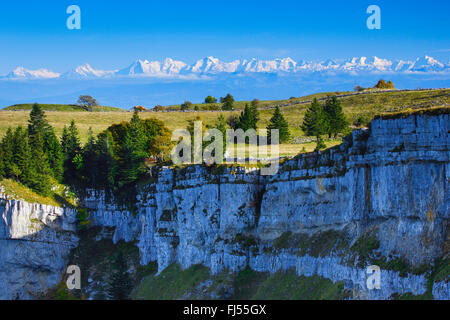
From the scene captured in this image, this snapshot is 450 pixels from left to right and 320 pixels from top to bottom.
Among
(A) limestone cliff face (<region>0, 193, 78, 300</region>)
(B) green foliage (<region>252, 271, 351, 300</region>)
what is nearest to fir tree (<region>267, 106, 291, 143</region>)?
(A) limestone cliff face (<region>0, 193, 78, 300</region>)

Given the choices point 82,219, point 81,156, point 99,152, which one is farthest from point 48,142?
point 82,219

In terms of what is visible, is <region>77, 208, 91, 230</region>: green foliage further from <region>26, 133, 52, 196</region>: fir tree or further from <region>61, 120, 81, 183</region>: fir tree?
<region>61, 120, 81, 183</region>: fir tree

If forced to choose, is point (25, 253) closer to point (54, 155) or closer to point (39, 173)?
point (39, 173)

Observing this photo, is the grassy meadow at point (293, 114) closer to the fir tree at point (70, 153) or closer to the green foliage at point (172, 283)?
the fir tree at point (70, 153)

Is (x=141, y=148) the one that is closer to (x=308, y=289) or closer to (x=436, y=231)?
(x=308, y=289)

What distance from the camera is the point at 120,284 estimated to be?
242 feet

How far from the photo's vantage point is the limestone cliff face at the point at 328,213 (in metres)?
51.5

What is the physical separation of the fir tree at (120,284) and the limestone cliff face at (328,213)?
4298 millimetres

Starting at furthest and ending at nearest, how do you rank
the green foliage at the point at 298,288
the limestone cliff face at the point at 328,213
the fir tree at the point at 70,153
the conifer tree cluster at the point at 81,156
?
the fir tree at the point at 70,153 → the conifer tree cluster at the point at 81,156 → the green foliage at the point at 298,288 → the limestone cliff face at the point at 328,213

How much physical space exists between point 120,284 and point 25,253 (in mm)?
15161

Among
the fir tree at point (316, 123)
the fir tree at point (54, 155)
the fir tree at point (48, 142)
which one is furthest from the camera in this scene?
the fir tree at point (316, 123)

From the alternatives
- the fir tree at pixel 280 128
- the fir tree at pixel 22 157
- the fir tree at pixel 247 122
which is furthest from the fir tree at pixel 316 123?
the fir tree at pixel 22 157
